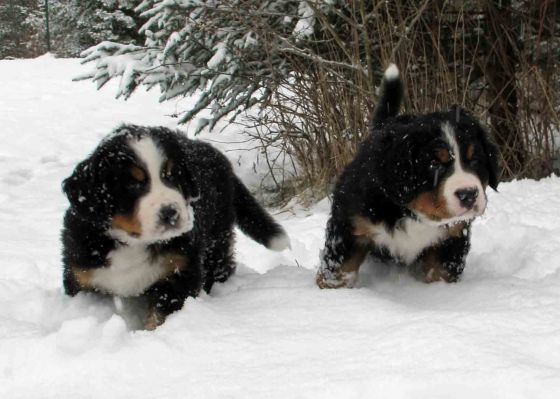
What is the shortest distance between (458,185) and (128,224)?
1369 mm

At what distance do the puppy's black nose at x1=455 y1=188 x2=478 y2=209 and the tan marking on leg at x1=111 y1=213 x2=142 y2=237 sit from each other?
1315 mm

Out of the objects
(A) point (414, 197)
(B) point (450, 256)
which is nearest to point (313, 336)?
(A) point (414, 197)

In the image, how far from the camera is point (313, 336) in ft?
7.77

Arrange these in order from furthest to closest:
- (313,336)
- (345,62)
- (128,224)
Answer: (345,62), (128,224), (313,336)

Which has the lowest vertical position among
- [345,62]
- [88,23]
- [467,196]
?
[88,23]

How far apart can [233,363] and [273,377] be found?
201 millimetres

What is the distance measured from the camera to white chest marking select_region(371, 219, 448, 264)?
120 inches

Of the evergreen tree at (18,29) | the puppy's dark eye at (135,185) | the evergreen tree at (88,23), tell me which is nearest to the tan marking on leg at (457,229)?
the puppy's dark eye at (135,185)

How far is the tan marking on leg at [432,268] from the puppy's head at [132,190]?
4.13 ft

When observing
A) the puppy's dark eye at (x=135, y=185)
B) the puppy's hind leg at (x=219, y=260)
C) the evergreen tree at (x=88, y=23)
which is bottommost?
the evergreen tree at (x=88, y=23)

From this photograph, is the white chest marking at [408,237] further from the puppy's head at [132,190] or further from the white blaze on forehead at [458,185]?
the puppy's head at [132,190]

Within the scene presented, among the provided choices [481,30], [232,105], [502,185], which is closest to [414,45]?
[481,30]

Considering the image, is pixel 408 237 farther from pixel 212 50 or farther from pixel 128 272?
pixel 212 50

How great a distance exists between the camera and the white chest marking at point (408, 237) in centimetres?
305
